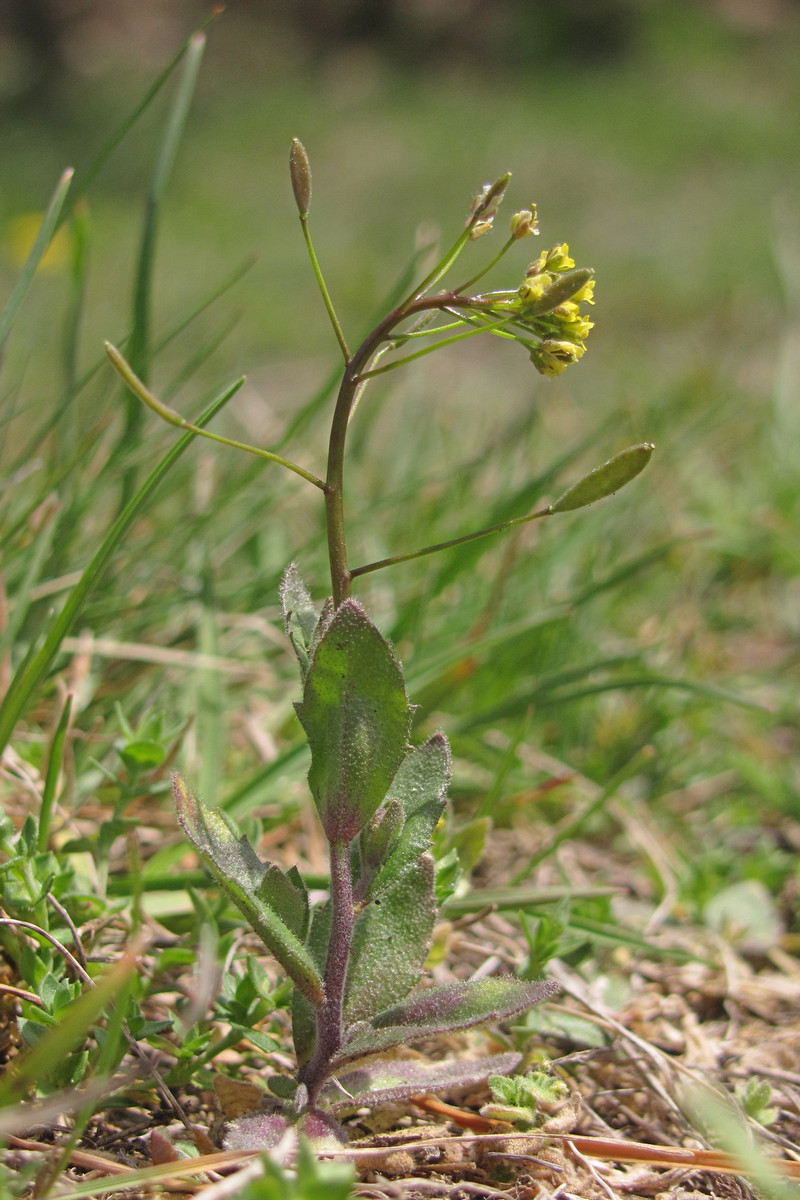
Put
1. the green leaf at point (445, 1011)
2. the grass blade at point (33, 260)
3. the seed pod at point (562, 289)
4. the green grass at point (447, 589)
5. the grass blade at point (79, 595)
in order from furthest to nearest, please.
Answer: the green grass at point (447, 589)
the grass blade at point (33, 260)
the grass blade at point (79, 595)
the green leaf at point (445, 1011)
the seed pod at point (562, 289)

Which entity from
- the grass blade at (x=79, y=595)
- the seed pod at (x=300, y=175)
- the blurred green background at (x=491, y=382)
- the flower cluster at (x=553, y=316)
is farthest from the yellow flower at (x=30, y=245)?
the flower cluster at (x=553, y=316)

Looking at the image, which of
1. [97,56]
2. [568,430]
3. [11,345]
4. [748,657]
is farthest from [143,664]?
[97,56]

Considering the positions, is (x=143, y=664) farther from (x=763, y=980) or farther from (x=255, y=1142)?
(x=763, y=980)

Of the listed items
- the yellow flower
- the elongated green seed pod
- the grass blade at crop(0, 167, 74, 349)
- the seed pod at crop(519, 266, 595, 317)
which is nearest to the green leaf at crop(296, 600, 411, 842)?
the elongated green seed pod

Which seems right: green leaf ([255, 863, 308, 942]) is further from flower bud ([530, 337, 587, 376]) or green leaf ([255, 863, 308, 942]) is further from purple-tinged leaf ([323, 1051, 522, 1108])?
flower bud ([530, 337, 587, 376])

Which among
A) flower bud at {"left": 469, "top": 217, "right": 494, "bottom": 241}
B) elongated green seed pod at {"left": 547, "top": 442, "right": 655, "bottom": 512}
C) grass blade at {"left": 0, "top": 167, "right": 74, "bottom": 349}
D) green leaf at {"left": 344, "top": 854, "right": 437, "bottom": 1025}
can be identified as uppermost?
grass blade at {"left": 0, "top": 167, "right": 74, "bottom": 349}

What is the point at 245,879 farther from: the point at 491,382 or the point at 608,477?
the point at 491,382

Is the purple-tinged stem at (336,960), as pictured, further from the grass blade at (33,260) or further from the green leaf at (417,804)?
the grass blade at (33,260)
